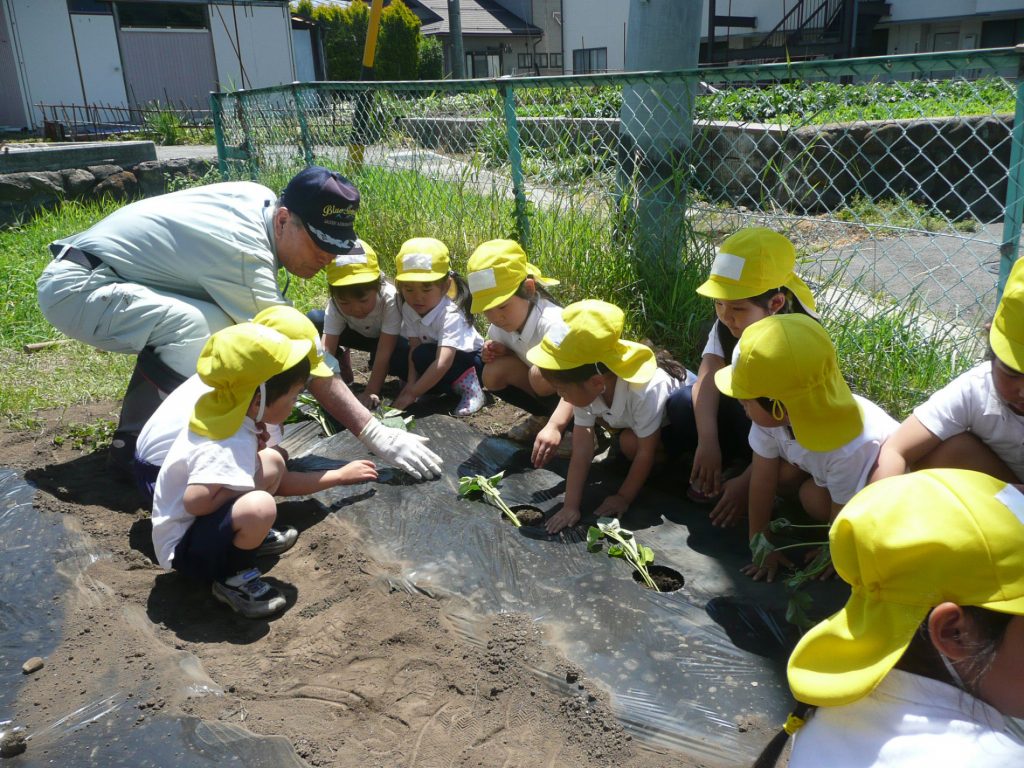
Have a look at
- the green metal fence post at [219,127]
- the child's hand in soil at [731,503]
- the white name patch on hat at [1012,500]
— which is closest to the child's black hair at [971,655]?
the white name patch on hat at [1012,500]


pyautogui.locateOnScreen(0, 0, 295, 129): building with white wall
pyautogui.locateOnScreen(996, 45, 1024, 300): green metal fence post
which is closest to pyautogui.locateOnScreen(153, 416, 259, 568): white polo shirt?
pyautogui.locateOnScreen(996, 45, 1024, 300): green metal fence post

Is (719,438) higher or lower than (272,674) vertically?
higher

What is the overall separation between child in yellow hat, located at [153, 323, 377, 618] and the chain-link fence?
1.80m

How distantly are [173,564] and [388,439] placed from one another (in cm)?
90

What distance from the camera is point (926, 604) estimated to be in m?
1.03

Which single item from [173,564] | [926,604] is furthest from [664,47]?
[926,604]

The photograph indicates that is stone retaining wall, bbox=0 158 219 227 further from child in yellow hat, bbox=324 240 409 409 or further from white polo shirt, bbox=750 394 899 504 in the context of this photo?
white polo shirt, bbox=750 394 899 504

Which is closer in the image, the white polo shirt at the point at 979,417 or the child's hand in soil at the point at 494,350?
the white polo shirt at the point at 979,417

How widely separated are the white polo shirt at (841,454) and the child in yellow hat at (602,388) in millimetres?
487

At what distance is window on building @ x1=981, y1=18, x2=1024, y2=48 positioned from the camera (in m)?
15.0

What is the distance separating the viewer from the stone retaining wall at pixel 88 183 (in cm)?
826

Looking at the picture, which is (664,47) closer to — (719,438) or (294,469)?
(719,438)

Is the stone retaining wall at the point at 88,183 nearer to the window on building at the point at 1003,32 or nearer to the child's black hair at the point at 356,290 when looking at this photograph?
the child's black hair at the point at 356,290

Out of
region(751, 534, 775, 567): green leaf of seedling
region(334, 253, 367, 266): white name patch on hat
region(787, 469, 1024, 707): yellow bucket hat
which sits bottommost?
region(751, 534, 775, 567): green leaf of seedling
